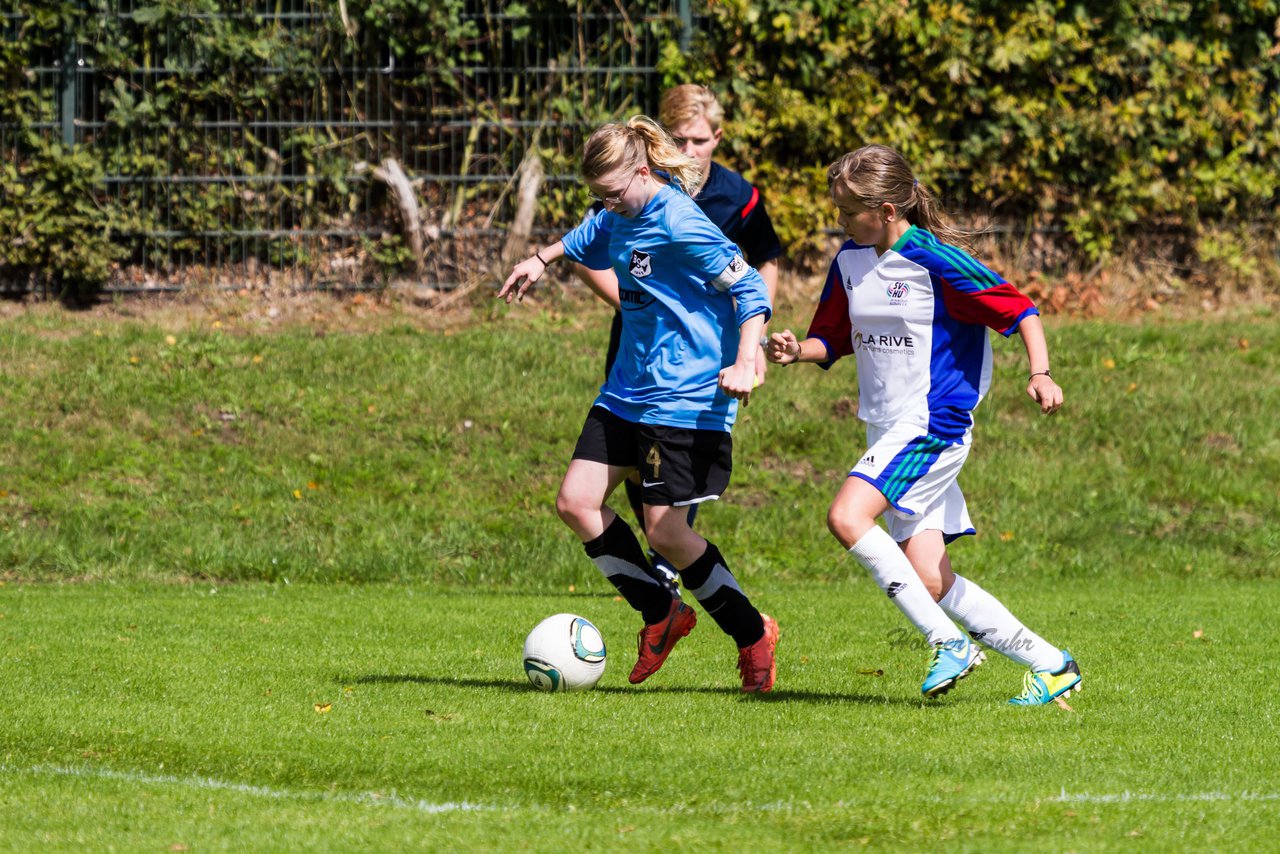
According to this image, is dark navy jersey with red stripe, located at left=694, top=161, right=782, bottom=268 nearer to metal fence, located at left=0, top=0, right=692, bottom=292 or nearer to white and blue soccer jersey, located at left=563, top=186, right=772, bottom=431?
white and blue soccer jersey, located at left=563, top=186, right=772, bottom=431

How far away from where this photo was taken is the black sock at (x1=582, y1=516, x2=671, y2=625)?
19.7 ft

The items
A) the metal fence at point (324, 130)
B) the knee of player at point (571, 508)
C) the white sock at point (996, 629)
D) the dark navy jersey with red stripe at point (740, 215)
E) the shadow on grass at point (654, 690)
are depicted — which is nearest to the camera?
the white sock at point (996, 629)

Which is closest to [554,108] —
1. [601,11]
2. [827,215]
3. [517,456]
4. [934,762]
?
[601,11]

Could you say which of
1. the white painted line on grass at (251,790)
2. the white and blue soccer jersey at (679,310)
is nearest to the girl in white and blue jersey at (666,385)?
the white and blue soccer jersey at (679,310)

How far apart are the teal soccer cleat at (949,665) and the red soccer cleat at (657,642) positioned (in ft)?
3.29

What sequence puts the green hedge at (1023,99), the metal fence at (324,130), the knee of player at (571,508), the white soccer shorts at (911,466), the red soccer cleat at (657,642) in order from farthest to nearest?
1. the metal fence at (324,130)
2. the green hedge at (1023,99)
3. the red soccer cleat at (657,642)
4. the knee of player at (571,508)
5. the white soccer shorts at (911,466)

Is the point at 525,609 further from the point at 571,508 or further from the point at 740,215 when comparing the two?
the point at 571,508

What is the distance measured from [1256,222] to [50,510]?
10.1m

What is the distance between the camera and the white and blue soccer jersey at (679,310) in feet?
18.6

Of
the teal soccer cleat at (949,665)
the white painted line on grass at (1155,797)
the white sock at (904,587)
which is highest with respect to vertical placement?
the white sock at (904,587)

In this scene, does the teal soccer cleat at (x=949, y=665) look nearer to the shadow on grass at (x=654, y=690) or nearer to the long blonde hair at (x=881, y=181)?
the shadow on grass at (x=654, y=690)

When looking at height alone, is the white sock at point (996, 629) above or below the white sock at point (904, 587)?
below

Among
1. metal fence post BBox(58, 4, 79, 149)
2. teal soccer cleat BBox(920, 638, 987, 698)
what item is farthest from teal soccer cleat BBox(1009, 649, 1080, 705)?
metal fence post BBox(58, 4, 79, 149)

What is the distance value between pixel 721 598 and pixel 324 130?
883 centimetres
